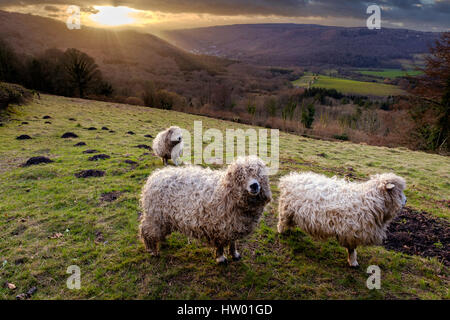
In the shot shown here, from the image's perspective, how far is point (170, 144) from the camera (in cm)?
1116

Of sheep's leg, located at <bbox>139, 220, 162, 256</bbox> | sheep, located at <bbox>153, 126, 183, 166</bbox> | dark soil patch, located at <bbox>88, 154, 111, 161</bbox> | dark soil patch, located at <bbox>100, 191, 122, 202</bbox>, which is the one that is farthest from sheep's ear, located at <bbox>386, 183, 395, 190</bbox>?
dark soil patch, located at <bbox>88, 154, 111, 161</bbox>

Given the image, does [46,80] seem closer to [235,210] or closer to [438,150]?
[235,210]

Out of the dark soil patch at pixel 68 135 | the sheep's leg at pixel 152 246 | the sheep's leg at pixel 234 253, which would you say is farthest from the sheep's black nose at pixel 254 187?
the dark soil patch at pixel 68 135

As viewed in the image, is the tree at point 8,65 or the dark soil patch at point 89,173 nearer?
the dark soil patch at point 89,173

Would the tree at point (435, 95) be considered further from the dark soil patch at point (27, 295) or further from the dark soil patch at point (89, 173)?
the dark soil patch at point (27, 295)

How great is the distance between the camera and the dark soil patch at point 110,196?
8.05 m

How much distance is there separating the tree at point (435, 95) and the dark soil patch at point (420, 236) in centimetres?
2296

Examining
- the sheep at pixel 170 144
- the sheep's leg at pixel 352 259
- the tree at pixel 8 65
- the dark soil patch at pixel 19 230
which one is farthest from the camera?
the tree at pixel 8 65

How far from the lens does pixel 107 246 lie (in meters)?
5.80

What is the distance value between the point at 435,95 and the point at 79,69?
52459 millimetres

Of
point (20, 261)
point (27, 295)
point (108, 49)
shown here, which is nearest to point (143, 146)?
point (20, 261)

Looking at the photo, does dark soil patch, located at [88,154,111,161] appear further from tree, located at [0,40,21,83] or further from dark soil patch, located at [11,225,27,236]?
tree, located at [0,40,21,83]

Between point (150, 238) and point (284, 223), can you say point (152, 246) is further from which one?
point (284, 223)

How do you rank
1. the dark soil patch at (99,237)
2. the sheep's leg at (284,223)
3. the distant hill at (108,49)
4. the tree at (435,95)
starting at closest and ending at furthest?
1. the dark soil patch at (99,237)
2. the sheep's leg at (284,223)
3. the tree at (435,95)
4. the distant hill at (108,49)
